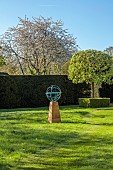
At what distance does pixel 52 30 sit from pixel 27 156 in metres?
22.0

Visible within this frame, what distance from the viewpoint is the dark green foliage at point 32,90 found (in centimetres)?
1944

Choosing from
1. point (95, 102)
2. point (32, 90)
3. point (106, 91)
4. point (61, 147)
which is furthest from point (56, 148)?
point (106, 91)

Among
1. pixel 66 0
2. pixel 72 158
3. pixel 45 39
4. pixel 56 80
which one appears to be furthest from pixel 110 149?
pixel 45 39

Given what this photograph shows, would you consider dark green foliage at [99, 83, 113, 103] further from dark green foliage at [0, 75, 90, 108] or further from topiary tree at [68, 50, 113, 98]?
topiary tree at [68, 50, 113, 98]

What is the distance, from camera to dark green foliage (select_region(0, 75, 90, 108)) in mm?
19438

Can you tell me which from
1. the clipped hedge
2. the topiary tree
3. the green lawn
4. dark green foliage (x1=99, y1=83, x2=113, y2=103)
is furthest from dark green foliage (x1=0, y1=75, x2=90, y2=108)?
the green lawn

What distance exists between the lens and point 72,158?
540cm

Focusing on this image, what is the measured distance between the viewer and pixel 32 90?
20016 millimetres

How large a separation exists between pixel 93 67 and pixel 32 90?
4.61 metres

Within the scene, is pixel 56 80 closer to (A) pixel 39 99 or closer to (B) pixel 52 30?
(A) pixel 39 99

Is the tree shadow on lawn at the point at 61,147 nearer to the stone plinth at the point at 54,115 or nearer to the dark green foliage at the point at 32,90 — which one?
the stone plinth at the point at 54,115

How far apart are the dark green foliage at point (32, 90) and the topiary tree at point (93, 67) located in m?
2.52

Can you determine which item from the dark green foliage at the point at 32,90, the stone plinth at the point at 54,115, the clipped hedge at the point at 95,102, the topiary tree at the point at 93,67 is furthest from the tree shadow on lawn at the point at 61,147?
the dark green foliage at the point at 32,90

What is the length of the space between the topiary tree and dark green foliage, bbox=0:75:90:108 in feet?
8.25
